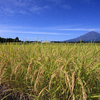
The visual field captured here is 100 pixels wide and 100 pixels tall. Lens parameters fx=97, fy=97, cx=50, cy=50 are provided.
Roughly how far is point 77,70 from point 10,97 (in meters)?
1.78

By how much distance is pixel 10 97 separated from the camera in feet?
7.87

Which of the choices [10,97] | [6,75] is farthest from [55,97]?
[6,75]

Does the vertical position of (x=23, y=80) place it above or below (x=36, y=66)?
below

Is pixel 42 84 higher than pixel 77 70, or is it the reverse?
pixel 77 70

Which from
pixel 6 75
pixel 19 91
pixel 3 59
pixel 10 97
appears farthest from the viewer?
pixel 3 59

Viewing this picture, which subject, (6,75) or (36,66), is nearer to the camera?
(36,66)

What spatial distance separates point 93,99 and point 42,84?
1.02 m

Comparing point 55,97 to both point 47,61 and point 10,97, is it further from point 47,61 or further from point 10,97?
point 10,97

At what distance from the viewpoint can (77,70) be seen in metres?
1.87

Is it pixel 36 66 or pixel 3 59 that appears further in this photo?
pixel 3 59

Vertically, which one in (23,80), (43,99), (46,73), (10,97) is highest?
(46,73)

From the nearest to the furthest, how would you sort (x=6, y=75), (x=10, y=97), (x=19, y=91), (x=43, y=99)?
(x=43, y=99)
(x=19, y=91)
(x=10, y=97)
(x=6, y=75)

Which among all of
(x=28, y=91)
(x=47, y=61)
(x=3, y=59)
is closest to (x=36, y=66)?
(x=47, y=61)

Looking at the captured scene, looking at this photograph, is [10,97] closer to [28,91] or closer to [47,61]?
[28,91]
